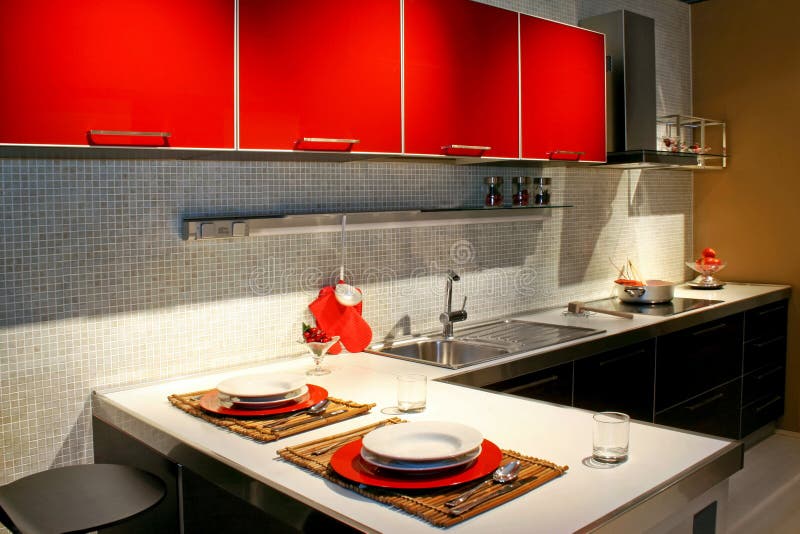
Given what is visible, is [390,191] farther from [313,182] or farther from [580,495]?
[580,495]

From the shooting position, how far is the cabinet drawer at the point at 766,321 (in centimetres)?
416

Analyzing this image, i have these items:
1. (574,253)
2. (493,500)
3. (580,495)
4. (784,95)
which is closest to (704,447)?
(580,495)

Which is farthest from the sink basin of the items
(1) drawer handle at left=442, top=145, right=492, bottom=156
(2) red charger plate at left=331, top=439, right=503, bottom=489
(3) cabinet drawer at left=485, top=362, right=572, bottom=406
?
(2) red charger plate at left=331, top=439, right=503, bottom=489

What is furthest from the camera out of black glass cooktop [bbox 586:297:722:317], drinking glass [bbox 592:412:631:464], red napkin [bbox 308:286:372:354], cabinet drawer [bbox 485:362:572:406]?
black glass cooktop [bbox 586:297:722:317]

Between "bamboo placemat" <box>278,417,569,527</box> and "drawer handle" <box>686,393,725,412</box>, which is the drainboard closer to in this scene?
"drawer handle" <box>686,393,725,412</box>

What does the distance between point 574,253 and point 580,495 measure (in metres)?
2.69

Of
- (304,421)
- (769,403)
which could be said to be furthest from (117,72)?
(769,403)

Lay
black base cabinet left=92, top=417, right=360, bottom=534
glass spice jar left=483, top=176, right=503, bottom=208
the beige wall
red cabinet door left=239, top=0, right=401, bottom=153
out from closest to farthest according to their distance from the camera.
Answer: black base cabinet left=92, top=417, right=360, bottom=534, red cabinet door left=239, top=0, right=401, bottom=153, glass spice jar left=483, top=176, right=503, bottom=208, the beige wall

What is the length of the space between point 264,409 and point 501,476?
739 millimetres

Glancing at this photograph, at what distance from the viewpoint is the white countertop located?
134 centimetres

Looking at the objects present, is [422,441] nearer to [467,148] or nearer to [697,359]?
[467,148]

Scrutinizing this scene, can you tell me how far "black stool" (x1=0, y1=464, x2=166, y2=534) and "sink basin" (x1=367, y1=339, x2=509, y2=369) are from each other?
129cm

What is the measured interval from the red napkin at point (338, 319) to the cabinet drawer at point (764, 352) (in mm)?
2380

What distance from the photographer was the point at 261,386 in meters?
2.06
